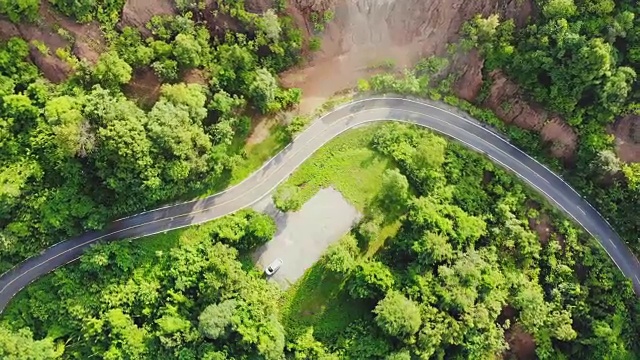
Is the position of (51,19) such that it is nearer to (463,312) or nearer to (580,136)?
(463,312)

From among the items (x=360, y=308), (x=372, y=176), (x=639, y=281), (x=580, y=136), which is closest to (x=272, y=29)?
(x=372, y=176)

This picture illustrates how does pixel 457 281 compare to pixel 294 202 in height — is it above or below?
above

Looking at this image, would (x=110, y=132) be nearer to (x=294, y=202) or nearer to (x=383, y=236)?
(x=294, y=202)

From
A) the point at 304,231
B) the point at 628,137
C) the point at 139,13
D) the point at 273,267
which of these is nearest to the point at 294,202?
the point at 304,231

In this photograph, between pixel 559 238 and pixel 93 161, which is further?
pixel 559 238

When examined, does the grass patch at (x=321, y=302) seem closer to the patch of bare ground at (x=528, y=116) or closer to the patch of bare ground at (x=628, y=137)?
the patch of bare ground at (x=528, y=116)

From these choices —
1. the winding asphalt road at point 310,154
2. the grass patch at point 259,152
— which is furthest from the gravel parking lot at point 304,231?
the winding asphalt road at point 310,154

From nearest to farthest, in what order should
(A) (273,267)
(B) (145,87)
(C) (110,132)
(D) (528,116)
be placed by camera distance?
1. (C) (110,132)
2. (B) (145,87)
3. (A) (273,267)
4. (D) (528,116)
